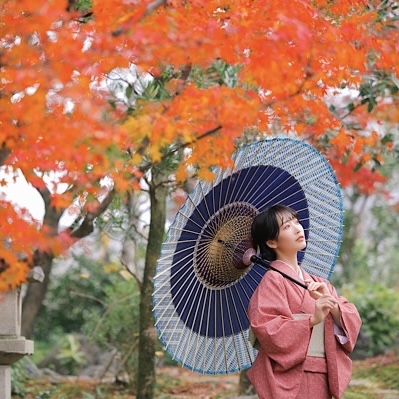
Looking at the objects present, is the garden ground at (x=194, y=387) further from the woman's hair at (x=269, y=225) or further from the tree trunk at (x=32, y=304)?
the woman's hair at (x=269, y=225)

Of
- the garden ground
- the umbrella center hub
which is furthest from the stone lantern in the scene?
the garden ground

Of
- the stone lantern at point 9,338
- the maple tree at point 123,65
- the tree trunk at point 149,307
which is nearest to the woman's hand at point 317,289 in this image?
the maple tree at point 123,65

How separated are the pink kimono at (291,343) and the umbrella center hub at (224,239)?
0.39 m

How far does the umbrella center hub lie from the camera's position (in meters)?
4.53

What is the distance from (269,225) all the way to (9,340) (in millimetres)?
2182

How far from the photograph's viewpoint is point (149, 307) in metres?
7.36

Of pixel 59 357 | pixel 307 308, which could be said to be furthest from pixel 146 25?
pixel 59 357

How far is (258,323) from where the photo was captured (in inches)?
161

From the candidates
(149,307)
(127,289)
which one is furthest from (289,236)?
(127,289)

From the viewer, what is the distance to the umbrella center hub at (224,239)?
453 cm

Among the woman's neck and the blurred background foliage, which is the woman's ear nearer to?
the woman's neck

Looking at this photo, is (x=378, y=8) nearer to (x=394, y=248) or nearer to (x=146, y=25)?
(x=146, y=25)

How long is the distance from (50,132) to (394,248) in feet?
51.1

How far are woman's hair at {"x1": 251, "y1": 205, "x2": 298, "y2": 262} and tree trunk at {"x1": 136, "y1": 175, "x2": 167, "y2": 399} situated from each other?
301 cm
